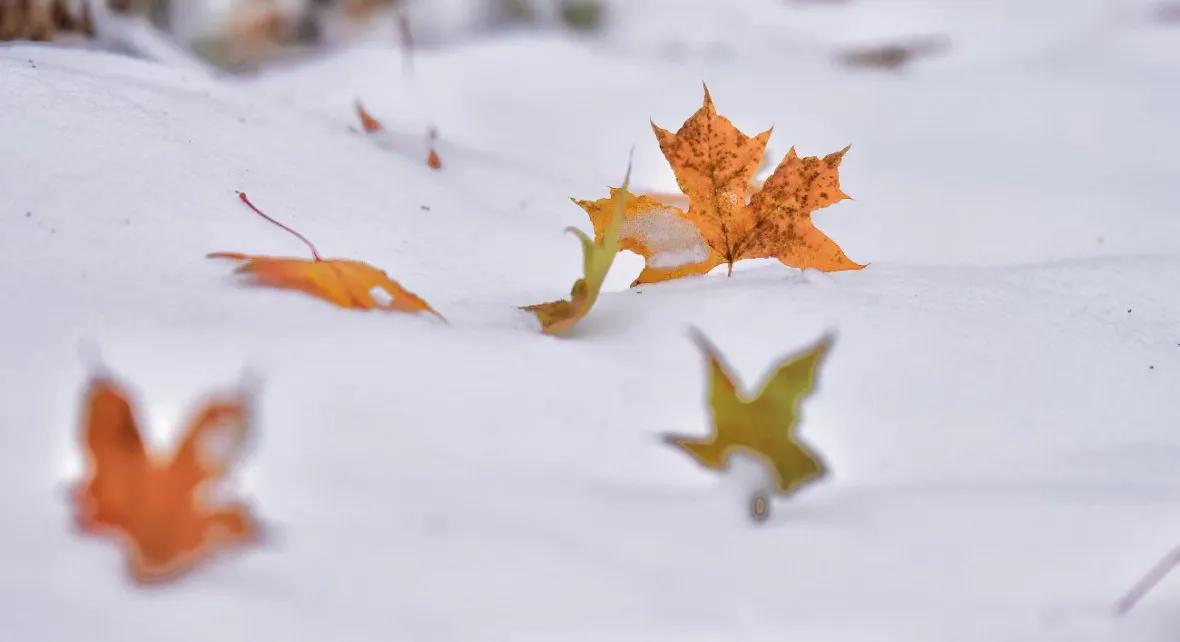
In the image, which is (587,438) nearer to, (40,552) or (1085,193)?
(40,552)

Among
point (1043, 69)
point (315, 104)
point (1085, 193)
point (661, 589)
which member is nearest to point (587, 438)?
point (661, 589)

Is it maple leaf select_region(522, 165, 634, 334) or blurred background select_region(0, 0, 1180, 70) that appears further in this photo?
blurred background select_region(0, 0, 1180, 70)

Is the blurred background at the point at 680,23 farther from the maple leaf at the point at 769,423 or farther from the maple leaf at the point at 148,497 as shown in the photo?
the maple leaf at the point at 148,497

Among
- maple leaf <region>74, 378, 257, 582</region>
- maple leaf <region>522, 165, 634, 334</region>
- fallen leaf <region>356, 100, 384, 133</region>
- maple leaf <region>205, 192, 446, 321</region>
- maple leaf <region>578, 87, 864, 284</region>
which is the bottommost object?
fallen leaf <region>356, 100, 384, 133</region>

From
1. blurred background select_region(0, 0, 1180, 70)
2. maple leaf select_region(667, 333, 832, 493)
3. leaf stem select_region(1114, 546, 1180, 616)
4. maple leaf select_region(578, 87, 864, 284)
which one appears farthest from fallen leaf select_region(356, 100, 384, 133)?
blurred background select_region(0, 0, 1180, 70)

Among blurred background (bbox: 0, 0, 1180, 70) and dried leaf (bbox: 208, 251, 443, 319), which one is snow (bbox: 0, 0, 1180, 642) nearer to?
dried leaf (bbox: 208, 251, 443, 319)

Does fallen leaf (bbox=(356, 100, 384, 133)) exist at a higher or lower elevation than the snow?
lower

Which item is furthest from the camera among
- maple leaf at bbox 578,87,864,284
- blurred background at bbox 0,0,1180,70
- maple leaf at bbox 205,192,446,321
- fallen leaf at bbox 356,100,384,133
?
blurred background at bbox 0,0,1180,70
